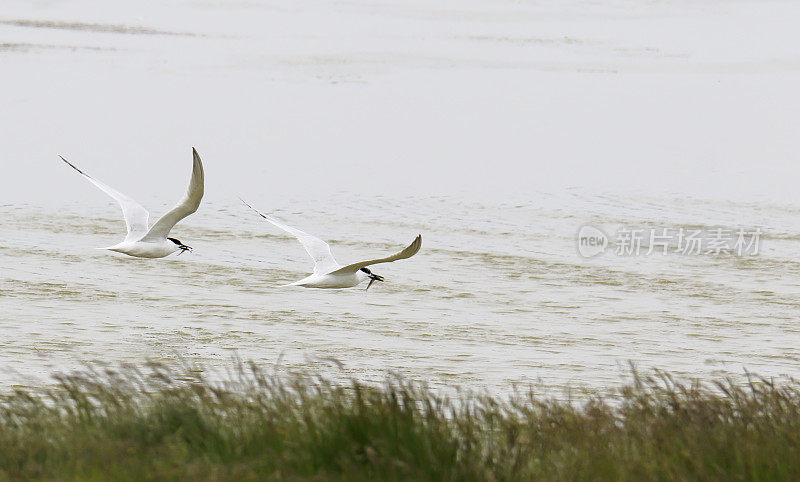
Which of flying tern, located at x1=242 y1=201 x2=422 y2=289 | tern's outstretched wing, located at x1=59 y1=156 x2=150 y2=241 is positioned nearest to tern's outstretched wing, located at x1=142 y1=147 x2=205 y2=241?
tern's outstretched wing, located at x1=59 y1=156 x2=150 y2=241

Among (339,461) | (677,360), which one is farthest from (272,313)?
(339,461)

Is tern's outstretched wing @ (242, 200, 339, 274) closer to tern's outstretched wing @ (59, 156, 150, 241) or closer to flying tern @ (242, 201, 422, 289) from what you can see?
flying tern @ (242, 201, 422, 289)

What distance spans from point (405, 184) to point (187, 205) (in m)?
10.6

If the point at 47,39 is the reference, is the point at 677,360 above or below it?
below

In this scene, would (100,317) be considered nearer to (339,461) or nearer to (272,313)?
(272,313)

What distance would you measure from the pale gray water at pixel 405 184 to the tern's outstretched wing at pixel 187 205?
97 cm

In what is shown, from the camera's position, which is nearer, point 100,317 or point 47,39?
point 100,317

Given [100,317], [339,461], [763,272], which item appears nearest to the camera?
[339,461]

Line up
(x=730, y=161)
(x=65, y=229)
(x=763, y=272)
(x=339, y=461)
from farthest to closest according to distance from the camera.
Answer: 1. (x=730, y=161)
2. (x=65, y=229)
3. (x=763, y=272)
4. (x=339, y=461)

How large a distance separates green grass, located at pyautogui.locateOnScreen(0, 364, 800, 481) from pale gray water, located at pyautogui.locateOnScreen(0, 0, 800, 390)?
3.90m

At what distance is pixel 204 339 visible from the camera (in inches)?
533

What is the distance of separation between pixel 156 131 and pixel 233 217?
769 cm

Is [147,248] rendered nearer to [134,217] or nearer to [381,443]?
[134,217]

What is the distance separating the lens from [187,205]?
12547 millimetres
